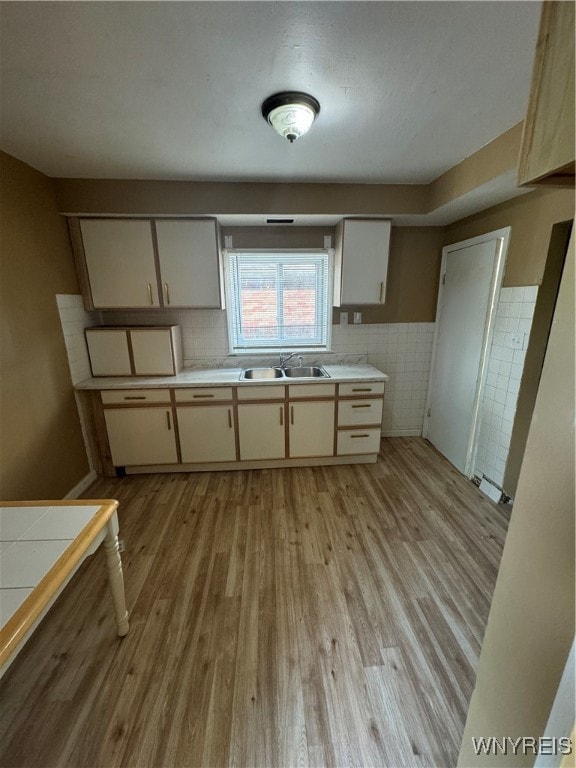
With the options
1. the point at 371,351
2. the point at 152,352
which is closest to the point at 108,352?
the point at 152,352

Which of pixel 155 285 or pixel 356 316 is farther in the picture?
pixel 356 316

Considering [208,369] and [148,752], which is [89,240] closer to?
[208,369]

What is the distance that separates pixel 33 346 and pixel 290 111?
2195 mm

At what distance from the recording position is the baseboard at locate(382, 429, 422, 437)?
345 centimetres

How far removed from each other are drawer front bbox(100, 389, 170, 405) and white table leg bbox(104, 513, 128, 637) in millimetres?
1426

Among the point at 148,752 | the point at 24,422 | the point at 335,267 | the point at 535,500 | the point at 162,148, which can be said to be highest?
the point at 162,148

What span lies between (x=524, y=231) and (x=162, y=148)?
2.50 m

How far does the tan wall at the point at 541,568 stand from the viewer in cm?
55

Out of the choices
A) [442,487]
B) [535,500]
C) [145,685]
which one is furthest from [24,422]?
[442,487]

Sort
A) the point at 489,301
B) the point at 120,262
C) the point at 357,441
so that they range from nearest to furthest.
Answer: the point at 489,301 < the point at 120,262 < the point at 357,441

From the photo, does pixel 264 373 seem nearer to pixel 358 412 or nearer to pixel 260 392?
pixel 260 392

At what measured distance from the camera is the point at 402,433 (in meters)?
3.46

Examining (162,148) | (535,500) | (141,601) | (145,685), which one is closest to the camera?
(535,500)

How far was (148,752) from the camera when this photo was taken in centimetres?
107
